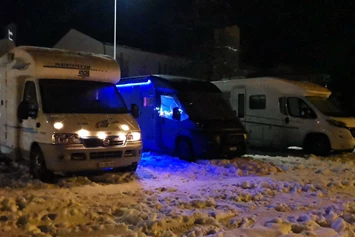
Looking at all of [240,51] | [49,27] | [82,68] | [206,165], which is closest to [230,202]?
[206,165]

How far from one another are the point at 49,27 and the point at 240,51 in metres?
15.2

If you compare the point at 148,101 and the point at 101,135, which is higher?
the point at 148,101

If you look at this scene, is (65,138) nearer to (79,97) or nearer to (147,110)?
(79,97)

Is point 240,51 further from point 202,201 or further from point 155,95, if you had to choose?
point 202,201

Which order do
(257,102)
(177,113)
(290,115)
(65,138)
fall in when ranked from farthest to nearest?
1. (257,102)
2. (290,115)
3. (177,113)
4. (65,138)

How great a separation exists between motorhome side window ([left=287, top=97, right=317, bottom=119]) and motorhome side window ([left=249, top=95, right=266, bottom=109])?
1.07 metres

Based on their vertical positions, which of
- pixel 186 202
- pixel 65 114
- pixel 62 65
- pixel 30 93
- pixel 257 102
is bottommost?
pixel 186 202

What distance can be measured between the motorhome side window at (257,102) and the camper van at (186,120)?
3201 millimetres

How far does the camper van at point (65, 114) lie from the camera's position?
9.27m

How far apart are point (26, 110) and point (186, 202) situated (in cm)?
420

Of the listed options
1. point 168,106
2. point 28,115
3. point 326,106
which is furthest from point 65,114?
point 326,106

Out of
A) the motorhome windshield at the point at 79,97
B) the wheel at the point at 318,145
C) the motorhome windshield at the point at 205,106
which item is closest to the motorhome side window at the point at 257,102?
the wheel at the point at 318,145

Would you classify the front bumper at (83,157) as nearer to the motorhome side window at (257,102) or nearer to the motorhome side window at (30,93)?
the motorhome side window at (30,93)

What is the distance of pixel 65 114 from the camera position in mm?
9523
